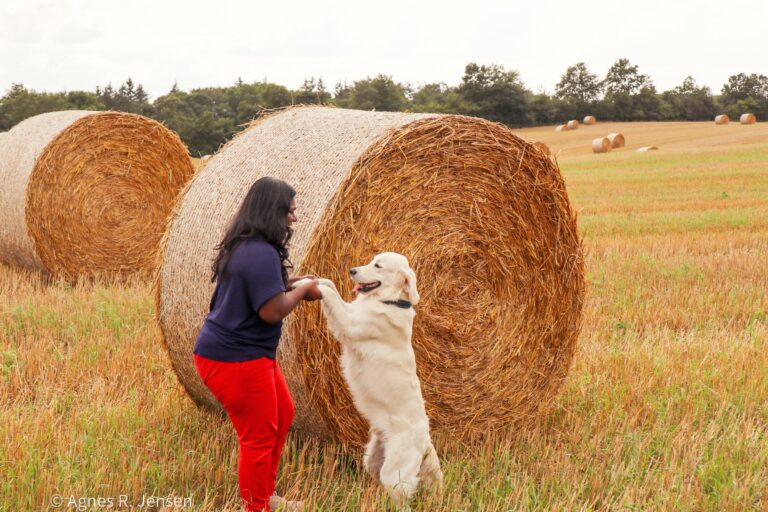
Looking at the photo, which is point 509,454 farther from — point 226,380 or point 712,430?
point 226,380

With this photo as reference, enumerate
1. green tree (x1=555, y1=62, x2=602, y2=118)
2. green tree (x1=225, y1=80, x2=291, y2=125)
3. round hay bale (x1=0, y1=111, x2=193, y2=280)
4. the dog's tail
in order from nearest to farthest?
the dog's tail < round hay bale (x1=0, y1=111, x2=193, y2=280) < green tree (x1=225, y1=80, x2=291, y2=125) < green tree (x1=555, y1=62, x2=602, y2=118)

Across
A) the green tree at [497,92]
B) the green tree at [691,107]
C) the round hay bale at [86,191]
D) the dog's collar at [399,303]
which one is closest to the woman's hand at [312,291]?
the dog's collar at [399,303]

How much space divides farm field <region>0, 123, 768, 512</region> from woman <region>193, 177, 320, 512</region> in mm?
322

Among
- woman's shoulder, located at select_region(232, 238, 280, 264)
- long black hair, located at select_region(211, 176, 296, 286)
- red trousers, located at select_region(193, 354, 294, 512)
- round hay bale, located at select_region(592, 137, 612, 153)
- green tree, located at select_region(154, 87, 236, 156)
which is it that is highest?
green tree, located at select_region(154, 87, 236, 156)

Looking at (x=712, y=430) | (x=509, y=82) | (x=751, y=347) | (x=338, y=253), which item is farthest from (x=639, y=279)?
(x=509, y=82)

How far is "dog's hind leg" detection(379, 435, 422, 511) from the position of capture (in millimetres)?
4008

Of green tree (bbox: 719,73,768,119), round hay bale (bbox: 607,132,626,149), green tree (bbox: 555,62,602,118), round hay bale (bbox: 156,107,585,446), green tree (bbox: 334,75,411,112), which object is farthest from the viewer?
green tree (bbox: 555,62,602,118)

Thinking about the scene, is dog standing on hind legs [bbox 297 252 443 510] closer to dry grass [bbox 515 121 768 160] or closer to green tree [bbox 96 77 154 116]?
dry grass [bbox 515 121 768 160]

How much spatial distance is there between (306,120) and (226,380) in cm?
222

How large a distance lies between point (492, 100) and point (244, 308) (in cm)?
5227

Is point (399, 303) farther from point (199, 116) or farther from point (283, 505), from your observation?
point (199, 116)

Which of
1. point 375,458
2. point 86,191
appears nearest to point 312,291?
point 375,458

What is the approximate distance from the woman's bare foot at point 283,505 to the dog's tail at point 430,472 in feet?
2.11

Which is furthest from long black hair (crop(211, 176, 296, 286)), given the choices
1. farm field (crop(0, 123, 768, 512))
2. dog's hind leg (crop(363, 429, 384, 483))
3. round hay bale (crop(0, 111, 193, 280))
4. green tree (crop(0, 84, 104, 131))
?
green tree (crop(0, 84, 104, 131))
